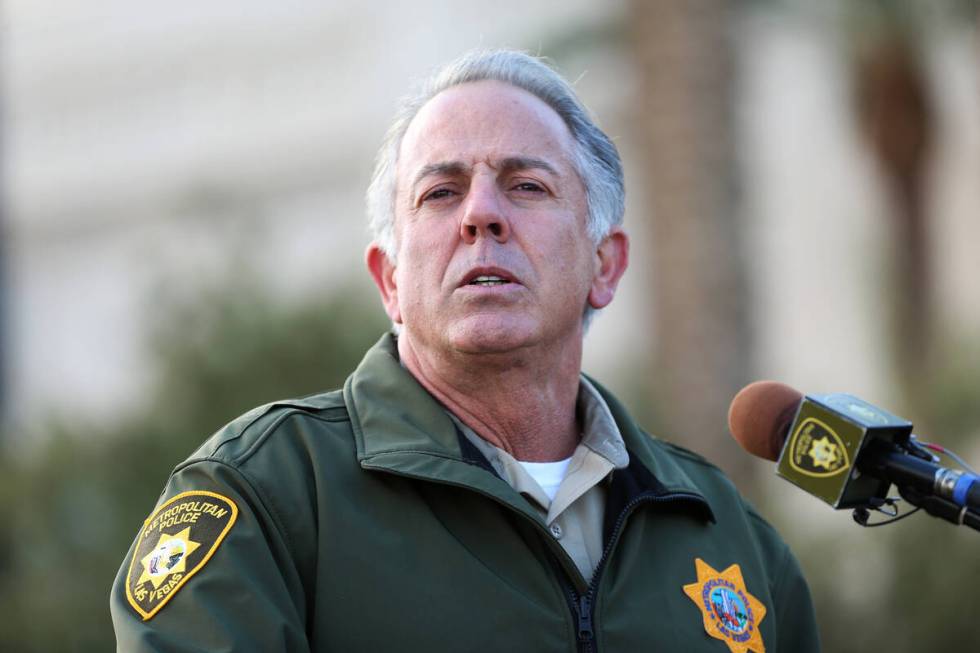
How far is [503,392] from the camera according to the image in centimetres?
384

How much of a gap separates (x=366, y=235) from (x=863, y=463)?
1.75 m

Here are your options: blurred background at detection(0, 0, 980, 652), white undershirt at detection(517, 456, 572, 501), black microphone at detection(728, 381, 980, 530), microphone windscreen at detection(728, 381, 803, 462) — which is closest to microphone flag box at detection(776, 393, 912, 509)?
black microphone at detection(728, 381, 980, 530)

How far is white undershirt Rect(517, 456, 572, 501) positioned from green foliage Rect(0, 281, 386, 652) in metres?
5.75

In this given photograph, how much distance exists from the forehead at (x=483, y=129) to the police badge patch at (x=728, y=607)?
3.85 ft

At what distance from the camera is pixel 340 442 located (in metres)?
3.46

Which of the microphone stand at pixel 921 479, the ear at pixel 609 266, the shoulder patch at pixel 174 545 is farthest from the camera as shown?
the ear at pixel 609 266

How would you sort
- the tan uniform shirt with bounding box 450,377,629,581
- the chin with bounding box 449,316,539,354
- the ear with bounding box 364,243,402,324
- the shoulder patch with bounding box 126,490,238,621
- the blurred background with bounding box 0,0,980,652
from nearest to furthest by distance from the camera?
the shoulder patch with bounding box 126,490,238,621 < the tan uniform shirt with bounding box 450,377,629,581 < the chin with bounding box 449,316,539,354 < the ear with bounding box 364,243,402,324 < the blurred background with bounding box 0,0,980,652

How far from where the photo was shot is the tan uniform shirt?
141 inches

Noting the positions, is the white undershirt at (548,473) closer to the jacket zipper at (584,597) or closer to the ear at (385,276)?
the jacket zipper at (584,597)

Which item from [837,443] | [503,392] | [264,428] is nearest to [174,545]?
[264,428]

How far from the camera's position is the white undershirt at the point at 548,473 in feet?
12.4

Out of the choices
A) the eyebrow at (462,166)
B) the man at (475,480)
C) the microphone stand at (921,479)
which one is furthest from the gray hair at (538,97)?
the microphone stand at (921,479)

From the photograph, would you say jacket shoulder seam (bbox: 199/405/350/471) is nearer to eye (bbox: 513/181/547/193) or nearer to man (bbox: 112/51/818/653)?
man (bbox: 112/51/818/653)

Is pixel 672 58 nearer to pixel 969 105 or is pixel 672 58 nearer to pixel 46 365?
pixel 969 105
